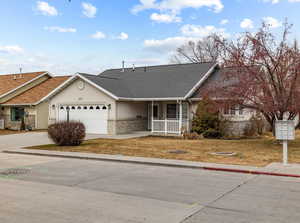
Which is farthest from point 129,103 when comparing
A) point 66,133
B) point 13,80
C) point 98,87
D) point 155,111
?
point 13,80

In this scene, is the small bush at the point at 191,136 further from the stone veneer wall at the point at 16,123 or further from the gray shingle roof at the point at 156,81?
the stone veneer wall at the point at 16,123

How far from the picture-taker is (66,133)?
17.0m

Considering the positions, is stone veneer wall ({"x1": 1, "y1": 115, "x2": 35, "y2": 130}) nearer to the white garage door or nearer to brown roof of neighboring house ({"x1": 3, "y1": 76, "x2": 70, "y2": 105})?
brown roof of neighboring house ({"x1": 3, "y1": 76, "x2": 70, "y2": 105})

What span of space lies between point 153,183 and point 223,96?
10.3 metres

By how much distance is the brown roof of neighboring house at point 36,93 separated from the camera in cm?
3017

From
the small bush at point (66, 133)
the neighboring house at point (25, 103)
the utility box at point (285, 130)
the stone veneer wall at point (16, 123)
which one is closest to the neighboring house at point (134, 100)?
the neighboring house at point (25, 103)

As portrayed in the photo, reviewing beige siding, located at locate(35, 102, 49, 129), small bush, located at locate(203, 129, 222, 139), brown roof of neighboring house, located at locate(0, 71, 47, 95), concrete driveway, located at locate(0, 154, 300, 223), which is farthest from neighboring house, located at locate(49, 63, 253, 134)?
concrete driveway, located at locate(0, 154, 300, 223)

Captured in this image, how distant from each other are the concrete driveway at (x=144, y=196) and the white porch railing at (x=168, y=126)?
12551 mm

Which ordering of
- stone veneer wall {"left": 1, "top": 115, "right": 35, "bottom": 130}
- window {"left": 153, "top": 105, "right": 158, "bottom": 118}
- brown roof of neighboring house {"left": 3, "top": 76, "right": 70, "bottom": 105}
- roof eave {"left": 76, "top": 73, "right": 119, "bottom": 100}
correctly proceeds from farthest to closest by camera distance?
brown roof of neighboring house {"left": 3, "top": 76, "right": 70, "bottom": 105}
stone veneer wall {"left": 1, "top": 115, "right": 35, "bottom": 130}
window {"left": 153, "top": 105, "right": 158, "bottom": 118}
roof eave {"left": 76, "top": 73, "right": 119, "bottom": 100}

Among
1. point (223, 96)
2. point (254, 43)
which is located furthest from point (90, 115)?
point (254, 43)

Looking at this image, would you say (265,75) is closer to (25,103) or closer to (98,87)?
(98,87)

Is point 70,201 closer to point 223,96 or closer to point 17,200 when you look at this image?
point 17,200

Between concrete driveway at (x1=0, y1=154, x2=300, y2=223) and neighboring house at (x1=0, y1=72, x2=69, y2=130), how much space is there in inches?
757

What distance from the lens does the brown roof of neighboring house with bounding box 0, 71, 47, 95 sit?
1299 inches
